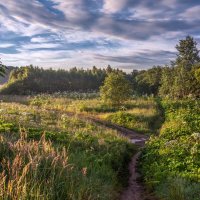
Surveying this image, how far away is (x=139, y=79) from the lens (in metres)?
77.6

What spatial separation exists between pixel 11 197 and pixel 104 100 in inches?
1254

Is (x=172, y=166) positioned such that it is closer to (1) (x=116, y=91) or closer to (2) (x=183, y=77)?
(1) (x=116, y=91)

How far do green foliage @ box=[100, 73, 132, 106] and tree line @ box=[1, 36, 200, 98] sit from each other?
5.92 metres

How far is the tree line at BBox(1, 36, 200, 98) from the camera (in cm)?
4978

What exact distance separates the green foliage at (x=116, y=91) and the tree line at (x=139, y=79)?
5.92 m

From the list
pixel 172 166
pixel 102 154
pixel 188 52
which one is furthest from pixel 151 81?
pixel 172 166

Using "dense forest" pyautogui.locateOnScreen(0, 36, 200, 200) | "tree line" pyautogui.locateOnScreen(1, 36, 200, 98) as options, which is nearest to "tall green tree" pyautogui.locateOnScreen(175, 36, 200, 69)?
"tree line" pyautogui.locateOnScreen(1, 36, 200, 98)

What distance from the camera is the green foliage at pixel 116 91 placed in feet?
122

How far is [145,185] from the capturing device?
1205 cm

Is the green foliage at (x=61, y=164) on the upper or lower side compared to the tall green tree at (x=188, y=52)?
lower

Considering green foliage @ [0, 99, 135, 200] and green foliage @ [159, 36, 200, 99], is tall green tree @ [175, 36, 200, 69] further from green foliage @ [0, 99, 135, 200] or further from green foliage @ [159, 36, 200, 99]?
green foliage @ [0, 99, 135, 200]

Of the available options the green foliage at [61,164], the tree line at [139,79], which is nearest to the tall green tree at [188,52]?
the tree line at [139,79]

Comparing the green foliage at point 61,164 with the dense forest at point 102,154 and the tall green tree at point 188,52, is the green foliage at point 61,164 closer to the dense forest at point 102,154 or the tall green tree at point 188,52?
the dense forest at point 102,154

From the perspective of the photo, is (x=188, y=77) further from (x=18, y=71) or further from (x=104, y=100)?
(x=18, y=71)
